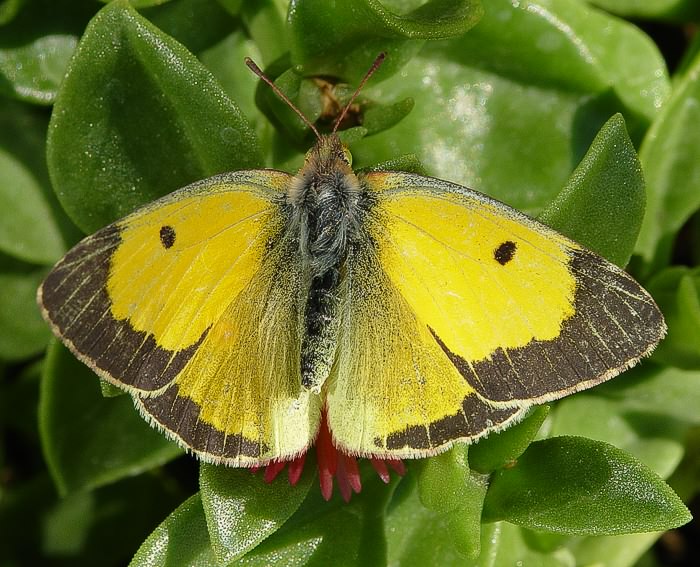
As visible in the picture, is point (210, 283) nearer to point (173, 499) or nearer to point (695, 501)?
point (173, 499)

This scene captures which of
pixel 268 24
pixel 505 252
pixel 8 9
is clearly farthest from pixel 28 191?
pixel 505 252

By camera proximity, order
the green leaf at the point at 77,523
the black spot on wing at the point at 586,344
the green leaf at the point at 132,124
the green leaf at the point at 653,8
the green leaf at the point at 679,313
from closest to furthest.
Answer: the black spot on wing at the point at 586,344 < the green leaf at the point at 132,124 < the green leaf at the point at 679,313 < the green leaf at the point at 653,8 < the green leaf at the point at 77,523

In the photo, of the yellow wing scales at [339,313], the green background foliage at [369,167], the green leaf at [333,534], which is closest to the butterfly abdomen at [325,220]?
the yellow wing scales at [339,313]

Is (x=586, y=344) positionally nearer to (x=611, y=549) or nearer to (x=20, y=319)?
(x=611, y=549)

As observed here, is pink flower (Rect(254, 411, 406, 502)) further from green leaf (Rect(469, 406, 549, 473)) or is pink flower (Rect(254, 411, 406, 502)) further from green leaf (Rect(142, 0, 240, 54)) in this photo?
green leaf (Rect(142, 0, 240, 54))

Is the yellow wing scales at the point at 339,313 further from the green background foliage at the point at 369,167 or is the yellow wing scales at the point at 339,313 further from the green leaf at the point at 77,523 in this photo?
the green leaf at the point at 77,523
